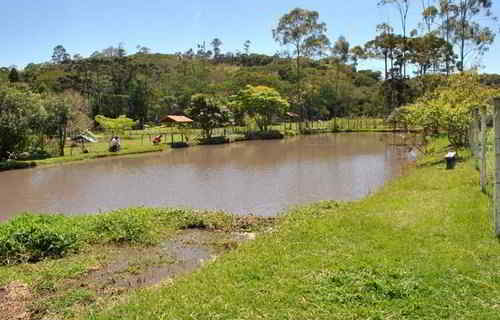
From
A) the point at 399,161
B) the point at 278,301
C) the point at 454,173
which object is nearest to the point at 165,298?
the point at 278,301

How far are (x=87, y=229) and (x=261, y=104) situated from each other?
31832 mm

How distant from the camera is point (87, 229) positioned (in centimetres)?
829

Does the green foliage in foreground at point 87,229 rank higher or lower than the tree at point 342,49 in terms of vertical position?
lower

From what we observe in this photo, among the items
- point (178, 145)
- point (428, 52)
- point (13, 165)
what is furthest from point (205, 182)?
point (428, 52)

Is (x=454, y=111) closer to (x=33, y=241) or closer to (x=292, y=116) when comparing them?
(x=33, y=241)

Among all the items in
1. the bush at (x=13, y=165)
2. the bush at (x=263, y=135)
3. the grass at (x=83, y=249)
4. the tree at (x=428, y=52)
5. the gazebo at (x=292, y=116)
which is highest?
the tree at (x=428, y=52)

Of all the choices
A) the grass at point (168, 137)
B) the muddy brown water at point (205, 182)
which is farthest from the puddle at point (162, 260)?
the grass at point (168, 137)

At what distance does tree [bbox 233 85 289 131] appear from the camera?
129 ft

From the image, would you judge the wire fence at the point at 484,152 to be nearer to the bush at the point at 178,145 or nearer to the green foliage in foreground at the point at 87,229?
the green foliage in foreground at the point at 87,229

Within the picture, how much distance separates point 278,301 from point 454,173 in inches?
340

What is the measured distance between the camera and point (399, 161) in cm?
1984

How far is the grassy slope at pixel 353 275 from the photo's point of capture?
13.5 feet

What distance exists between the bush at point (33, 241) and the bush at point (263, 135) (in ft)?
99.8

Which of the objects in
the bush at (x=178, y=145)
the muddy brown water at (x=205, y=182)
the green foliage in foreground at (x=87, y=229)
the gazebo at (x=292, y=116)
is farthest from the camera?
the gazebo at (x=292, y=116)
